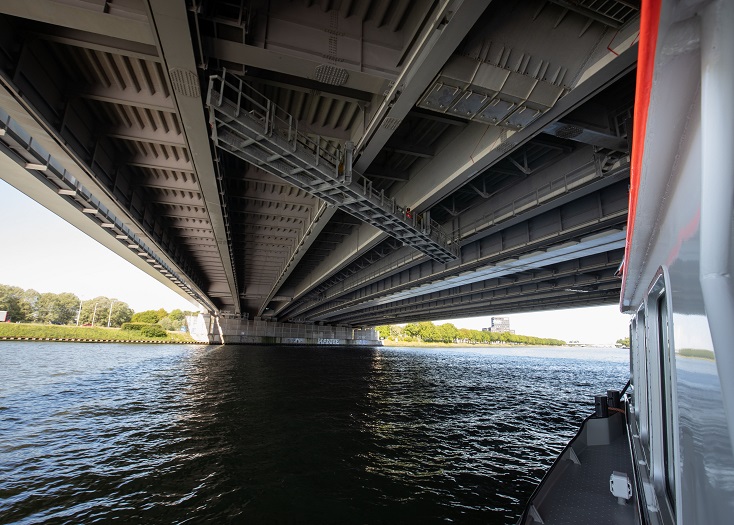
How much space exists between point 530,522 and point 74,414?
14358 millimetres

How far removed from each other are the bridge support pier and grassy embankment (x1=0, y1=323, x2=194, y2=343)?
7.34 m

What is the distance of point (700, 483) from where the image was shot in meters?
1.67

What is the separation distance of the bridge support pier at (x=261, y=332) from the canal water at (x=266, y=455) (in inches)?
1857

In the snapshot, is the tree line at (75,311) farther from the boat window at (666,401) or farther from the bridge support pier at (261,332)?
the boat window at (666,401)

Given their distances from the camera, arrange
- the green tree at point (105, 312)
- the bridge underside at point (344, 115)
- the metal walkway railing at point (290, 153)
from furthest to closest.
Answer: the green tree at point (105, 312), the metal walkway railing at point (290, 153), the bridge underside at point (344, 115)

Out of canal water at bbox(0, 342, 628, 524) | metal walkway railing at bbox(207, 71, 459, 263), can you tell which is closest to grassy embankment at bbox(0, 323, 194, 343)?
canal water at bbox(0, 342, 628, 524)

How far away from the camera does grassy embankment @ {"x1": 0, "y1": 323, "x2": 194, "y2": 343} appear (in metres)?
53.1

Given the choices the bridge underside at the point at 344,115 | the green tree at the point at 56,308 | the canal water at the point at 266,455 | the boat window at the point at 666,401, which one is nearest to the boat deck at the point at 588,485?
the boat window at the point at 666,401

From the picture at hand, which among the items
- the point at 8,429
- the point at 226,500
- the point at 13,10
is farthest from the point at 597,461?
the point at 8,429

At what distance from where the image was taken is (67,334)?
187 feet

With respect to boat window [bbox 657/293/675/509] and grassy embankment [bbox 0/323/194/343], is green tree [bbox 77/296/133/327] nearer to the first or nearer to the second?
grassy embankment [bbox 0/323/194/343]

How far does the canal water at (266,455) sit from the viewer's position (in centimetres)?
633

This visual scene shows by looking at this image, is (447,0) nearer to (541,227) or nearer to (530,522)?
(530,522)

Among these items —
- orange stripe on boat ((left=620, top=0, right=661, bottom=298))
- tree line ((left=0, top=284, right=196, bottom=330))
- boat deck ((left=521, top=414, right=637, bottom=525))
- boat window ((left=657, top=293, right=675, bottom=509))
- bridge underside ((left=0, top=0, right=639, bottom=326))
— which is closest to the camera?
orange stripe on boat ((left=620, top=0, right=661, bottom=298))
